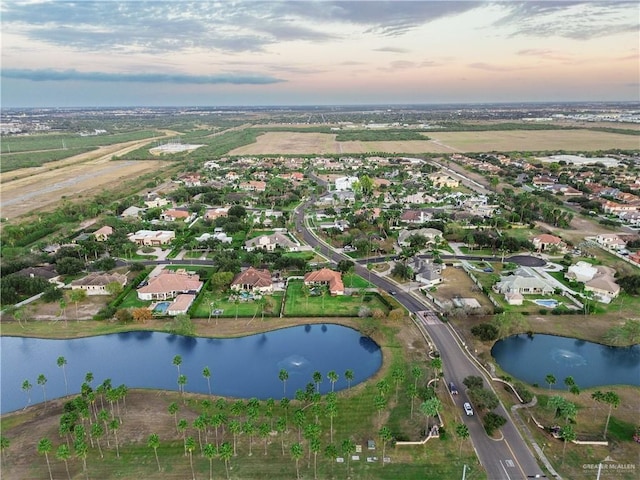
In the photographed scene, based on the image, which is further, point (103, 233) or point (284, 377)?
point (103, 233)

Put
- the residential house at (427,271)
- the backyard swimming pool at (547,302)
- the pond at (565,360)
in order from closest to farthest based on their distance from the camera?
the pond at (565,360), the backyard swimming pool at (547,302), the residential house at (427,271)

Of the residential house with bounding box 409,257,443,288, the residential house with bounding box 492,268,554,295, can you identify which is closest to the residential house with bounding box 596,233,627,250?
the residential house with bounding box 492,268,554,295

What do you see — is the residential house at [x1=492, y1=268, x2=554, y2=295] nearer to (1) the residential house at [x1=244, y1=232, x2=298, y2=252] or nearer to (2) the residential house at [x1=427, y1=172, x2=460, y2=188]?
(1) the residential house at [x1=244, y1=232, x2=298, y2=252]

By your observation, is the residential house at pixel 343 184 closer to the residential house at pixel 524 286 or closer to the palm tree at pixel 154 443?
the residential house at pixel 524 286

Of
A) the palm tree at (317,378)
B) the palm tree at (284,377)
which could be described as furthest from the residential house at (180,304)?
the palm tree at (317,378)

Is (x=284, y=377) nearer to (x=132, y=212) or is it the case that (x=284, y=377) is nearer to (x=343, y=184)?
(x=132, y=212)

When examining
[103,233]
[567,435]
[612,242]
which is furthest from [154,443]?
[612,242]
